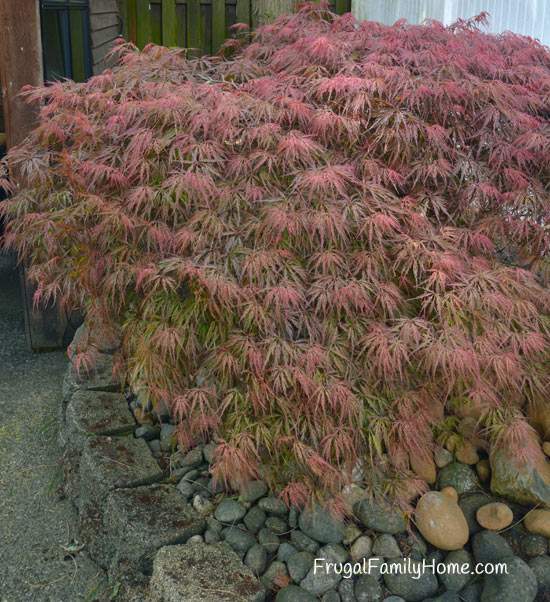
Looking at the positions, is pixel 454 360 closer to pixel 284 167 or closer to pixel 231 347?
pixel 231 347

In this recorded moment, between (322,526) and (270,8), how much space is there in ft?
11.7

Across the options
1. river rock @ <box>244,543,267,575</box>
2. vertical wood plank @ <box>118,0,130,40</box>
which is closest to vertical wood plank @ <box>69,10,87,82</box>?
vertical wood plank @ <box>118,0,130,40</box>

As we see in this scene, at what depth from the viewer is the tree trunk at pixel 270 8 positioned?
4820 mm

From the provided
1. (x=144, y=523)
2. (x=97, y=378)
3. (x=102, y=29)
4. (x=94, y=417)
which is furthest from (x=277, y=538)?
(x=102, y=29)

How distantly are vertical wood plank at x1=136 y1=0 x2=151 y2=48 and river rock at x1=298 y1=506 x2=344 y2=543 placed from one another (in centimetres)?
343

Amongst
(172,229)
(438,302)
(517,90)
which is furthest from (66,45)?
(438,302)

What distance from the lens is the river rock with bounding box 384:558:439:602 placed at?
245cm

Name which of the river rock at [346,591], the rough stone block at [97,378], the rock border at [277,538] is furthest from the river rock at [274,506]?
the rough stone block at [97,378]

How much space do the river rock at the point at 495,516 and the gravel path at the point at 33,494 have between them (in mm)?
1416

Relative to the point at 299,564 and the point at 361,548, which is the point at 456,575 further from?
the point at 299,564

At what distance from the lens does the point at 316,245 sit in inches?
107

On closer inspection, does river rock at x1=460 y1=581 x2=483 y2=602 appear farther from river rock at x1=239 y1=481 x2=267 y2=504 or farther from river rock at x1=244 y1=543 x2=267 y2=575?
river rock at x1=239 y1=481 x2=267 y2=504

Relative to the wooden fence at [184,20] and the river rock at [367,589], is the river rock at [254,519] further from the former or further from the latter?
the wooden fence at [184,20]

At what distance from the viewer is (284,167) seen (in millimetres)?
2859
